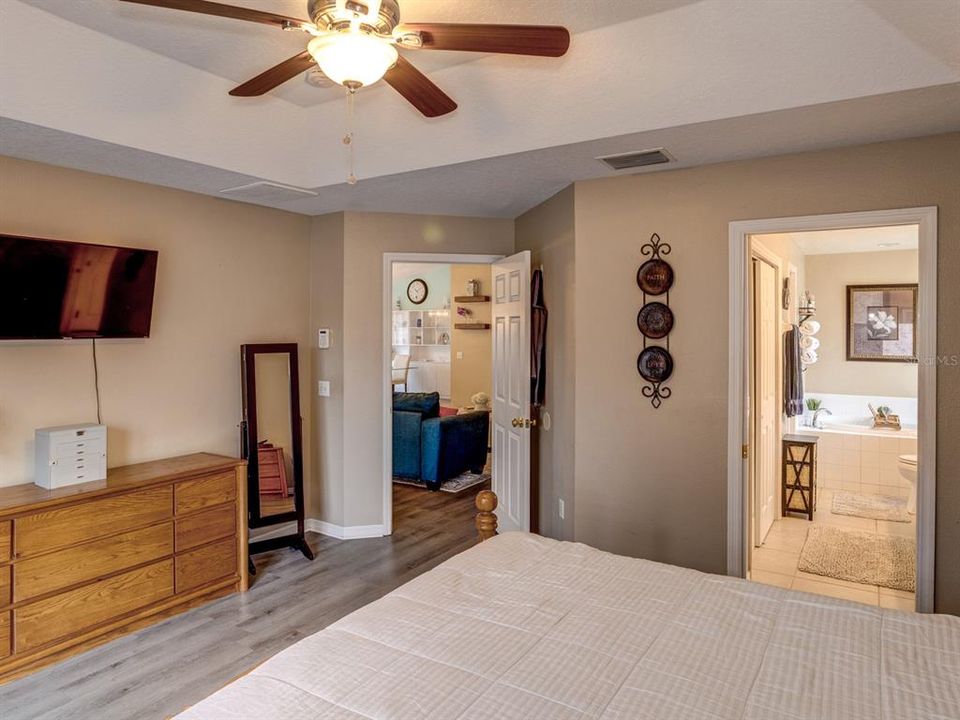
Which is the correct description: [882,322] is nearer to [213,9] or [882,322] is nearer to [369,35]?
[369,35]

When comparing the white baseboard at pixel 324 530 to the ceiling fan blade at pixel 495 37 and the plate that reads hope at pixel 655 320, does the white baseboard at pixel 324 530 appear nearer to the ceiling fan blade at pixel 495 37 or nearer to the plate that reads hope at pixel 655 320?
the plate that reads hope at pixel 655 320

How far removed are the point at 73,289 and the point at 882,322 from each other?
23.9ft

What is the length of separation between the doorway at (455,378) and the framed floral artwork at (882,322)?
4052mm

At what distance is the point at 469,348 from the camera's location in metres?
9.02

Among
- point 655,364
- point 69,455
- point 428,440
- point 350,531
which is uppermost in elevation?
point 655,364

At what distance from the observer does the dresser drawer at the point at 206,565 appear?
126 inches

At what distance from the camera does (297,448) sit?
4.11 metres

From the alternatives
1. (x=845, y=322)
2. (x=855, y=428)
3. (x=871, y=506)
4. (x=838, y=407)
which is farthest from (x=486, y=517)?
(x=845, y=322)

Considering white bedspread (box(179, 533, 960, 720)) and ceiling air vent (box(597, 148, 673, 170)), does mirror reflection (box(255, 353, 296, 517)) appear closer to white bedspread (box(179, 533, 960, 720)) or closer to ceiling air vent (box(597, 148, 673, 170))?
white bedspread (box(179, 533, 960, 720))

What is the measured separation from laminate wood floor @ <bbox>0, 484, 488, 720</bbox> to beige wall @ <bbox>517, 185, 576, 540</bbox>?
81 cm

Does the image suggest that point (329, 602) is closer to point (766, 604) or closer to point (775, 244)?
point (766, 604)

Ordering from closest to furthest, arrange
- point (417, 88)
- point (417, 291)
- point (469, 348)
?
point (417, 88), point (469, 348), point (417, 291)

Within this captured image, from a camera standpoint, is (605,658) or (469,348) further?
(469,348)

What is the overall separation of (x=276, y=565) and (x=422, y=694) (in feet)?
9.49
